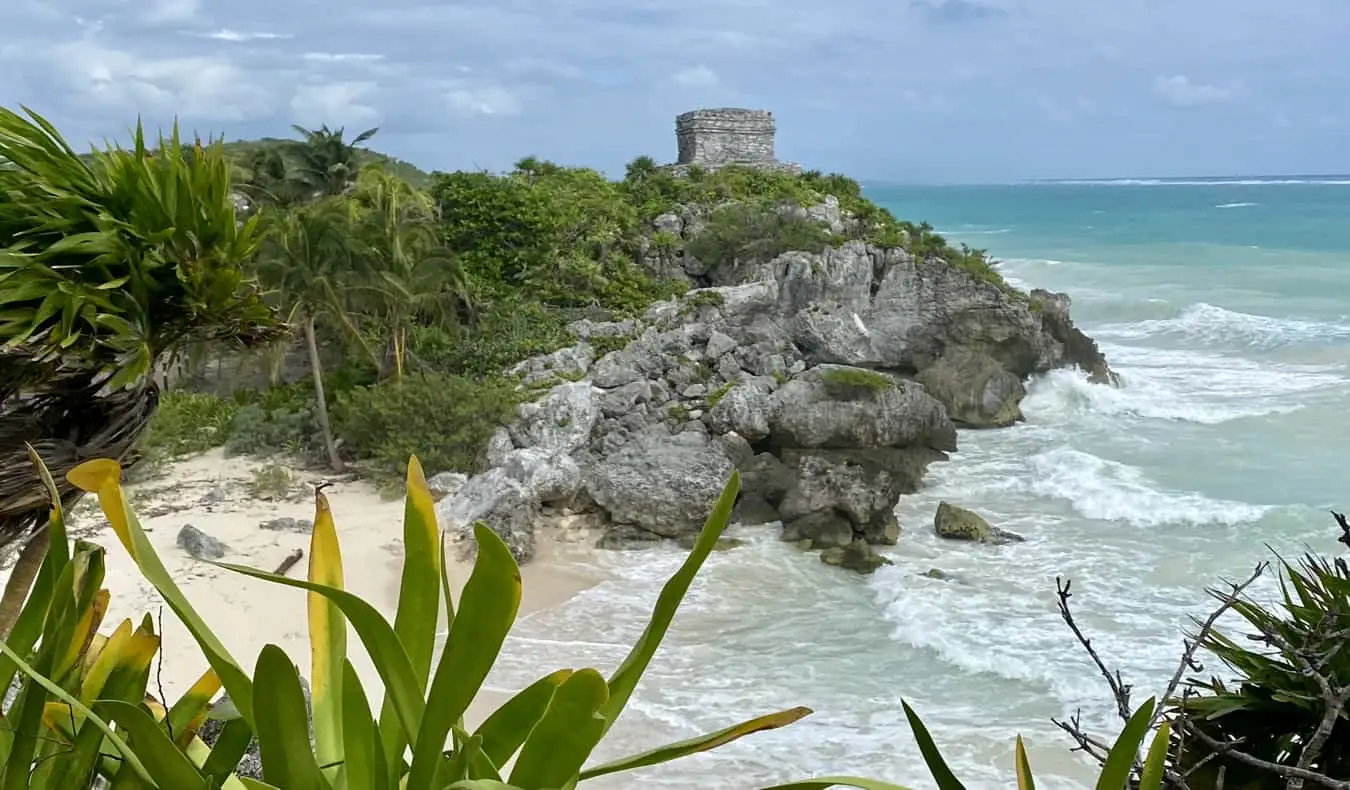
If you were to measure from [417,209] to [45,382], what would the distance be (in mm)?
15638

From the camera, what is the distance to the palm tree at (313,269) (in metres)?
→ 11.7

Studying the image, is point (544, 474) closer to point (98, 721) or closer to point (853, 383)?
point (853, 383)

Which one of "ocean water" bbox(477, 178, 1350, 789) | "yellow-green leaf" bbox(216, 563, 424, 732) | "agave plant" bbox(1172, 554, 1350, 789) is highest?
"yellow-green leaf" bbox(216, 563, 424, 732)

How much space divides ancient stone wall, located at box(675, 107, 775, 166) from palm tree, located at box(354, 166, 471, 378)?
34.8 feet

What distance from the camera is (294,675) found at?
1.11 metres

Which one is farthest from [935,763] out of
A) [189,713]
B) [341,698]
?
[189,713]

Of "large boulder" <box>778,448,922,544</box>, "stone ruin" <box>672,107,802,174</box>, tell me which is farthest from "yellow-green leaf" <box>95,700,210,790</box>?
"stone ruin" <box>672,107,802,174</box>

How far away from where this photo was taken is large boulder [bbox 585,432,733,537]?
11.5m

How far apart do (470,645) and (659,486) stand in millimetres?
10512

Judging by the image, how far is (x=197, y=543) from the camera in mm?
9086

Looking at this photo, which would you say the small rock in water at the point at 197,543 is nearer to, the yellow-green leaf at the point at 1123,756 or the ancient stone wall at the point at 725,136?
the yellow-green leaf at the point at 1123,756

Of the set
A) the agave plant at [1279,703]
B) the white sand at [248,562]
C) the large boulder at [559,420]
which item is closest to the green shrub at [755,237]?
the large boulder at [559,420]

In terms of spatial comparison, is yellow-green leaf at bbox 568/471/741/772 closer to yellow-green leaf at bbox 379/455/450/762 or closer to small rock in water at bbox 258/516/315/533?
yellow-green leaf at bbox 379/455/450/762

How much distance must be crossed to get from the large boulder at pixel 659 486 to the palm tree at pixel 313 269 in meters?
3.42
